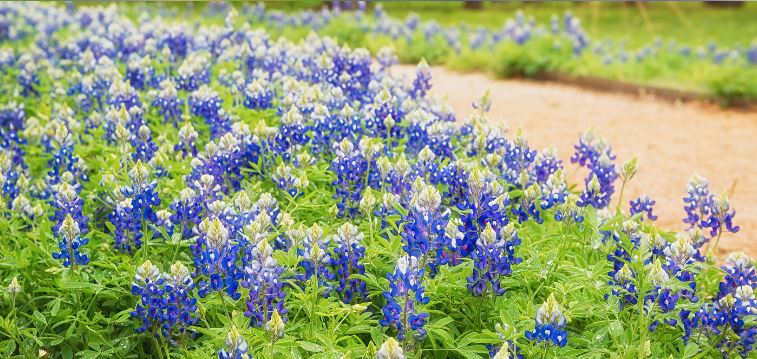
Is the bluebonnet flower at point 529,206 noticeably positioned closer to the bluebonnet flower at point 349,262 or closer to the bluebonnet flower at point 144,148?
the bluebonnet flower at point 349,262

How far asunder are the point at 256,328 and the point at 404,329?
54 centimetres

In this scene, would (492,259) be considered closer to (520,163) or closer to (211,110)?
(520,163)

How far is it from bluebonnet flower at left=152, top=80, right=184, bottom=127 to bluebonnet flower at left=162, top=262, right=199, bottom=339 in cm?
212

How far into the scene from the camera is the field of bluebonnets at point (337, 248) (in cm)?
304

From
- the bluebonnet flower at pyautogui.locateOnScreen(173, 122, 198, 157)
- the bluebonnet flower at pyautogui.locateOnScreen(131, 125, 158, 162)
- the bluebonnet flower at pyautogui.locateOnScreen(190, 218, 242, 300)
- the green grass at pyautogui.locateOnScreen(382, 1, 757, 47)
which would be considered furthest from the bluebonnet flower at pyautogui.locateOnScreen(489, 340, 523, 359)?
the green grass at pyautogui.locateOnScreen(382, 1, 757, 47)

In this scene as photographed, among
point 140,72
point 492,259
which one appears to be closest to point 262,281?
point 492,259

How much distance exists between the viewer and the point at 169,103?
5.01m

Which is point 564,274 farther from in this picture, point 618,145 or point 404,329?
point 618,145

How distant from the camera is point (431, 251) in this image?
326 cm

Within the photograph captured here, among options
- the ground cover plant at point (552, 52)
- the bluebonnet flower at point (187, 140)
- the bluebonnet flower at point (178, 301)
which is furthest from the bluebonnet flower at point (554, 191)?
the ground cover plant at point (552, 52)

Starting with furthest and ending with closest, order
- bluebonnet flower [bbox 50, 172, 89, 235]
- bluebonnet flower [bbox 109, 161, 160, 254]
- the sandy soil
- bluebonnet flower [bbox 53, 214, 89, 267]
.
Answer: the sandy soil, bluebonnet flower [bbox 50, 172, 89, 235], bluebonnet flower [bbox 109, 161, 160, 254], bluebonnet flower [bbox 53, 214, 89, 267]

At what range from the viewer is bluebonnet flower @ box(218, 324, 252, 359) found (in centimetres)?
262

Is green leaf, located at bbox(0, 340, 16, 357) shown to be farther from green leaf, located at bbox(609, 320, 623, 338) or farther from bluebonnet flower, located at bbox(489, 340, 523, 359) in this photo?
green leaf, located at bbox(609, 320, 623, 338)

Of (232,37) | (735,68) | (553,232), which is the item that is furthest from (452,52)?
(553,232)
